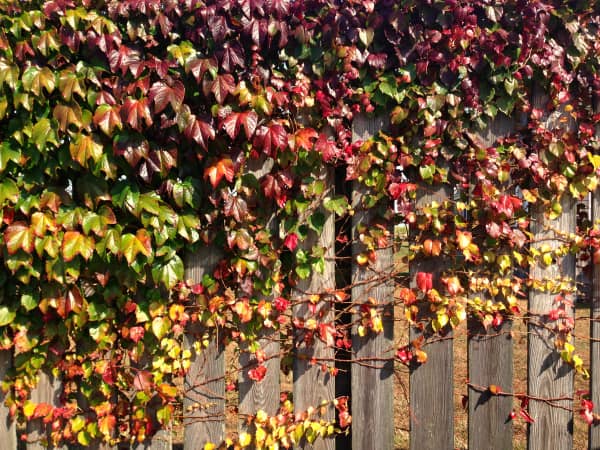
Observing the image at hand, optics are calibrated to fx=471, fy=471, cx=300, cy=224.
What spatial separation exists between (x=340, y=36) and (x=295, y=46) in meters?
0.20

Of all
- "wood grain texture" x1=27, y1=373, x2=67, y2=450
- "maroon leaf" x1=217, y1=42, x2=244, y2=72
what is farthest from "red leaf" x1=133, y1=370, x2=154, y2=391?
"maroon leaf" x1=217, y1=42, x2=244, y2=72

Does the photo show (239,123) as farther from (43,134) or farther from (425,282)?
(425,282)

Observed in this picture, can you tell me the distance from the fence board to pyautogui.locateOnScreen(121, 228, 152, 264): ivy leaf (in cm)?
197

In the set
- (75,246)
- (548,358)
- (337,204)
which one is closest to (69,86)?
(75,246)

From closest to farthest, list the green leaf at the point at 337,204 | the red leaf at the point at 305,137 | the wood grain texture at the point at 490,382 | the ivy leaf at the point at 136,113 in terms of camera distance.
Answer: the ivy leaf at the point at 136,113
the red leaf at the point at 305,137
the green leaf at the point at 337,204
the wood grain texture at the point at 490,382

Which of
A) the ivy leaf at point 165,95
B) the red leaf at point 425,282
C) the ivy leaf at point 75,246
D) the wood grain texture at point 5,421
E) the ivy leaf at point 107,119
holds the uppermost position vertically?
the ivy leaf at point 165,95

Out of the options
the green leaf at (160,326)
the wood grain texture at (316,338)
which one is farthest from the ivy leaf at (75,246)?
the wood grain texture at (316,338)

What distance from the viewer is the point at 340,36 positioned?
201 cm

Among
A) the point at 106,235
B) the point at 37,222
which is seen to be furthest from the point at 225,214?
the point at 37,222

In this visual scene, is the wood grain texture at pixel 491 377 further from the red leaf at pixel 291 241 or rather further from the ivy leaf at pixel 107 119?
the ivy leaf at pixel 107 119

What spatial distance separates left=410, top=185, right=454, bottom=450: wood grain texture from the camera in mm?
2162

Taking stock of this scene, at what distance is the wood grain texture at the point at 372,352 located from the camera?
2.12 m

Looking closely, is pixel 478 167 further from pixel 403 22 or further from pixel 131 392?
pixel 131 392

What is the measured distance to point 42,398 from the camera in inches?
82.3
